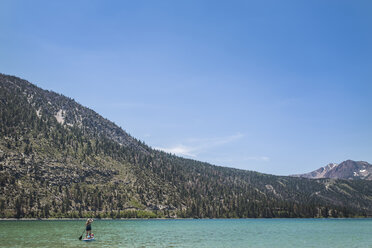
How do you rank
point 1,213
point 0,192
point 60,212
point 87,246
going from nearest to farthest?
1. point 87,246
2. point 1,213
3. point 0,192
4. point 60,212

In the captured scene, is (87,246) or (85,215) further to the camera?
(85,215)

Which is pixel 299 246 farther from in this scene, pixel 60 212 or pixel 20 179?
pixel 20 179

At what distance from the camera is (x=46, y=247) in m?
48.8

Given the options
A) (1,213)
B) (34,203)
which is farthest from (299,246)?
(34,203)

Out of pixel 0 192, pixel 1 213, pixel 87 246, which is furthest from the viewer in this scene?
pixel 0 192

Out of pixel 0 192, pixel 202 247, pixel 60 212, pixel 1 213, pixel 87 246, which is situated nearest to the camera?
pixel 87 246

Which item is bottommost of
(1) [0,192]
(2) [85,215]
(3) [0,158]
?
(2) [85,215]

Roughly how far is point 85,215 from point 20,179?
149ft

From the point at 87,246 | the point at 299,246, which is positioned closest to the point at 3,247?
the point at 87,246

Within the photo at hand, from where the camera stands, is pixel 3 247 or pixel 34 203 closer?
pixel 3 247

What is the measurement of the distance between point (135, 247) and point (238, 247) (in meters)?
18.1

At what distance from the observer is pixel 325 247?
5856 centimetres

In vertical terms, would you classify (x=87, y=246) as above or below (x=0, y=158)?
below

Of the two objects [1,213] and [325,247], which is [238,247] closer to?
[325,247]
